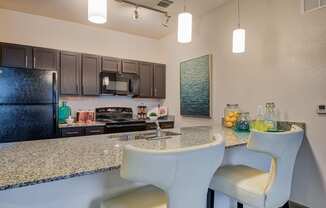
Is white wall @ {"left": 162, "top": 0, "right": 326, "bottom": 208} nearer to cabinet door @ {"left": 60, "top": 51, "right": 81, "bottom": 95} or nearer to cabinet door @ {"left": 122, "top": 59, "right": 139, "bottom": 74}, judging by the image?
cabinet door @ {"left": 122, "top": 59, "right": 139, "bottom": 74}

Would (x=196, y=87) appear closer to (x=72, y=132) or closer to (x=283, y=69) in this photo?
(x=283, y=69)

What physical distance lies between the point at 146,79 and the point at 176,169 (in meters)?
3.61

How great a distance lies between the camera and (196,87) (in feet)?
12.0

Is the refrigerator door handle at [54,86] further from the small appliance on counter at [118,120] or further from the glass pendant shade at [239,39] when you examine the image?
the glass pendant shade at [239,39]

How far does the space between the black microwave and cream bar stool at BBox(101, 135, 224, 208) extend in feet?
10.3

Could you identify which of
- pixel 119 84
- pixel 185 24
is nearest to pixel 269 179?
pixel 185 24

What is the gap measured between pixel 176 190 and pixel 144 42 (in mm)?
4150

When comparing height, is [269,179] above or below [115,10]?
below

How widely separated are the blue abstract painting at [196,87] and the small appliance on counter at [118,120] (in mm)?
899

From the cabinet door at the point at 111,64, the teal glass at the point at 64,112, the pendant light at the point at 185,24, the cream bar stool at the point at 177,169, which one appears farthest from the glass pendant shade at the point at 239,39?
the teal glass at the point at 64,112

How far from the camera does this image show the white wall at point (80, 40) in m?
3.38

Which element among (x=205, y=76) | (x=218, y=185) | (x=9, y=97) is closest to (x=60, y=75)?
(x=9, y=97)

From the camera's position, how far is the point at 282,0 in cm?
245

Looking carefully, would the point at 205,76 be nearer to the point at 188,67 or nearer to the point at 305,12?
the point at 188,67
